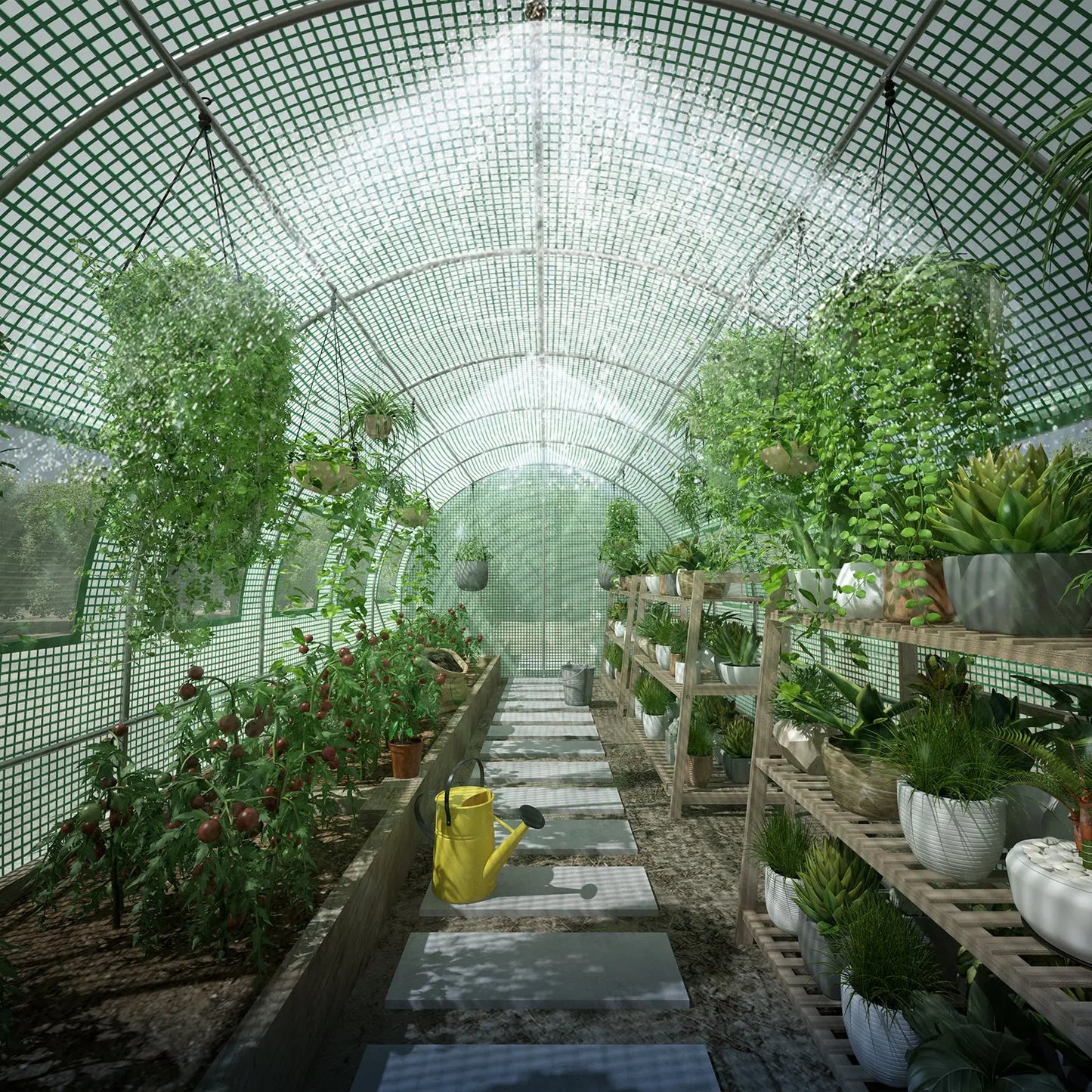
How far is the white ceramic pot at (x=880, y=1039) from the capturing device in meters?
2.05

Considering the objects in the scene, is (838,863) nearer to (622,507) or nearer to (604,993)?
(604,993)

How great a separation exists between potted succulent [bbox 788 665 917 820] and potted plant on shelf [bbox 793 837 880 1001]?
303 millimetres

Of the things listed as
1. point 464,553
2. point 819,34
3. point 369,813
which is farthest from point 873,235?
point 464,553

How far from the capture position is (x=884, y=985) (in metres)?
2.09

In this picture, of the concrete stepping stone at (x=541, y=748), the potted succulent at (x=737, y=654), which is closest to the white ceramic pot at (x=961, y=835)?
the potted succulent at (x=737, y=654)

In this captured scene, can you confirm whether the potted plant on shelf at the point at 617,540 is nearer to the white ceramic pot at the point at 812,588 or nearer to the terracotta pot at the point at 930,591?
the white ceramic pot at the point at 812,588

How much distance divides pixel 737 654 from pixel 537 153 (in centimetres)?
354

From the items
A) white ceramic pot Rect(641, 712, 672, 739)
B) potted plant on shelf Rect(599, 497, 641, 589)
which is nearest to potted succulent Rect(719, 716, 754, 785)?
white ceramic pot Rect(641, 712, 672, 739)

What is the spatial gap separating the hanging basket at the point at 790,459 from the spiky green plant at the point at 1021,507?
42.5 inches

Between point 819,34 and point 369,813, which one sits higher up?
point 819,34

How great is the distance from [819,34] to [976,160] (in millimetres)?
845

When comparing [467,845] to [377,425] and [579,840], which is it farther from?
[377,425]

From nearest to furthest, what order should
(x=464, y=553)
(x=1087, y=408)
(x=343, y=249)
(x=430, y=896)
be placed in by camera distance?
(x=1087, y=408)
(x=430, y=896)
(x=343, y=249)
(x=464, y=553)

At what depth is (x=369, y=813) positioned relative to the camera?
3.80m
